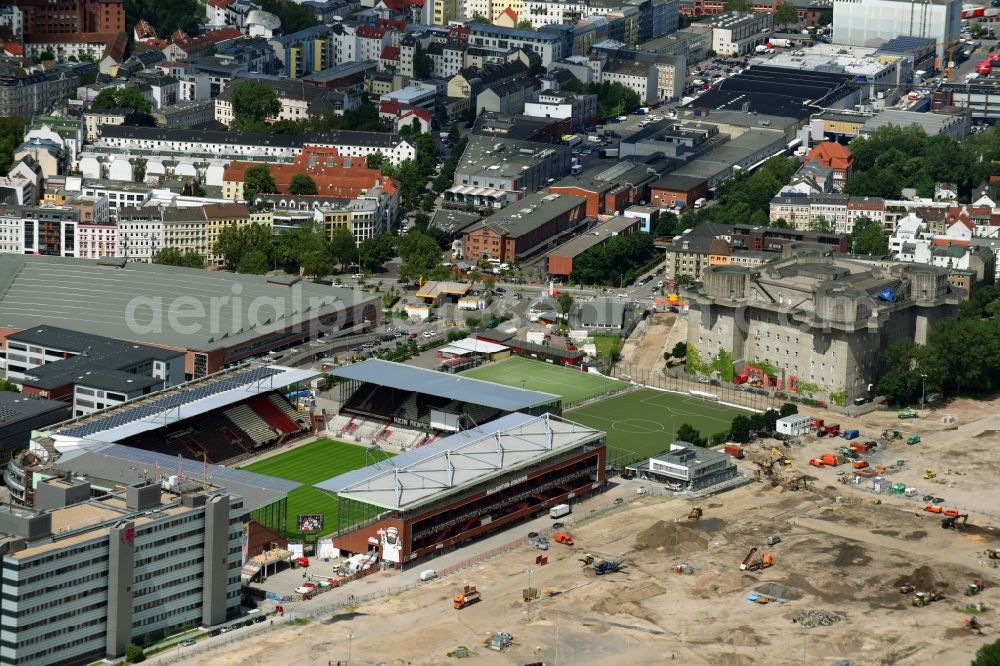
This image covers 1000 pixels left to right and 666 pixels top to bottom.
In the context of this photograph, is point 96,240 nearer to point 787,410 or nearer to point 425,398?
point 425,398

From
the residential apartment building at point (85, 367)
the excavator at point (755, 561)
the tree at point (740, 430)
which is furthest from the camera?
the tree at point (740, 430)

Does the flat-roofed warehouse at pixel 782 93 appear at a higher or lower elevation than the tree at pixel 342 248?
higher

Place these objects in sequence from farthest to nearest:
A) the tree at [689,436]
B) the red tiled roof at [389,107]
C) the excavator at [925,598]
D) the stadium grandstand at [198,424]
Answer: the red tiled roof at [389,107] → the tree at [689,436] → the stadium grandstand at [198,424] → the excavator at [925,598]

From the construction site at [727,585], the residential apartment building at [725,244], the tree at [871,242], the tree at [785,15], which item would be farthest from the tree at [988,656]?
the tree at [785,15]

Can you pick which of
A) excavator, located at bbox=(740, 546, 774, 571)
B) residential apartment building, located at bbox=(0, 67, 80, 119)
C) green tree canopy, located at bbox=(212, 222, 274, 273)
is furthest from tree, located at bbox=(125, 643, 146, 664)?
residential apartment building, located at bbox=(0, 67, 80, 119)

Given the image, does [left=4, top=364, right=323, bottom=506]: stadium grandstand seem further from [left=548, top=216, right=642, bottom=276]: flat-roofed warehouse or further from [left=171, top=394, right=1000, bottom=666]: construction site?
[left=548, top=216, right=642, bottom=276]: flat-roofed warehouse

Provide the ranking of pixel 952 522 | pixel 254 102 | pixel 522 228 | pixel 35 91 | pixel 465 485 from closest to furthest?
pixel 465 485 < pixel 952 522 < pixel 522 228 < pixel 254 102 < pixel 35 91

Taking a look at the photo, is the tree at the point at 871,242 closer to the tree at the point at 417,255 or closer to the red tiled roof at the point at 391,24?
the tree at the point at 417,255

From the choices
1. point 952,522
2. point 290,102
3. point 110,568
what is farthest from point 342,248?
point 110,568

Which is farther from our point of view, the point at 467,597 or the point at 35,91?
the point at 35,91
